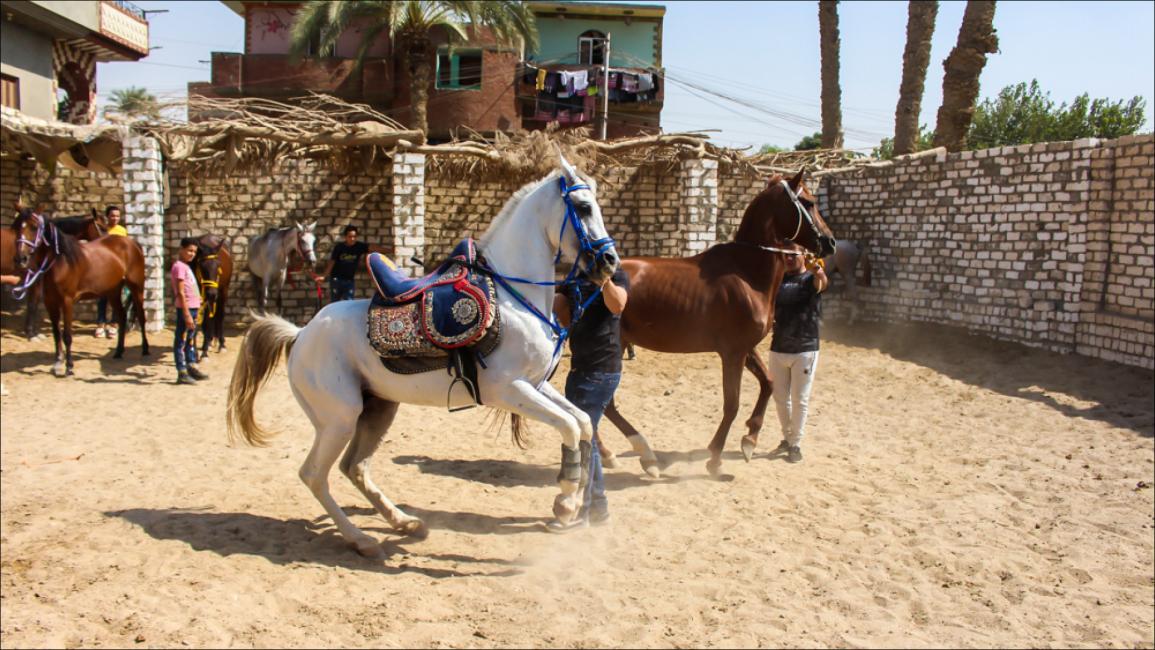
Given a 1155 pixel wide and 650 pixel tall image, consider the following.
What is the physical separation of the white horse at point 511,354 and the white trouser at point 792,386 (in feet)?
9.79

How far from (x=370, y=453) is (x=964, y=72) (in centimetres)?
1500

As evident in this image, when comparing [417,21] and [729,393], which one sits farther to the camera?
[417,21]

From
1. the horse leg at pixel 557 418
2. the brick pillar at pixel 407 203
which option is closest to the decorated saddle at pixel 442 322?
the horse leg at pixel 557 418

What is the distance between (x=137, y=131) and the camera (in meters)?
14.1

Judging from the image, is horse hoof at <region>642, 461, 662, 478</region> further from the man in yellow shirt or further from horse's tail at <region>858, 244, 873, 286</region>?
horse's tail at <region>858, 244, 873, 286</region>

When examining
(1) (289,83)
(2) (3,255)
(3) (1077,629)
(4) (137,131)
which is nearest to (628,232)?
(4) (137,131)

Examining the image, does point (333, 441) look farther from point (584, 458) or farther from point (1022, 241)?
point (1022, 241)

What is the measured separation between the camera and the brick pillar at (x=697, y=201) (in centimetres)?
1591

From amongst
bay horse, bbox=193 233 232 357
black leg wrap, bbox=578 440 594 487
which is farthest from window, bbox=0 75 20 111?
black leg wrap, bbox=578 440 594 487

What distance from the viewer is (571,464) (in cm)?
527

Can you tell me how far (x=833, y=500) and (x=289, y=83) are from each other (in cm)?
2838

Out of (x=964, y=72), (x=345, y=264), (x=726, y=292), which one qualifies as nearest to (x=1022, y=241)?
(x=964, y=72)

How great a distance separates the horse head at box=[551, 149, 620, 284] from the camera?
5027mm

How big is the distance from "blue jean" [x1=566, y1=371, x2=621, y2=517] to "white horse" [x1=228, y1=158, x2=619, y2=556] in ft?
1.97
